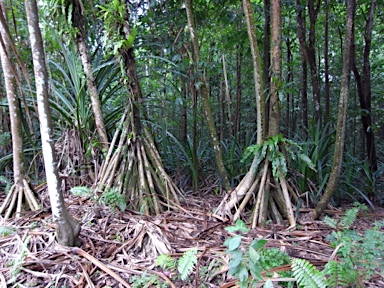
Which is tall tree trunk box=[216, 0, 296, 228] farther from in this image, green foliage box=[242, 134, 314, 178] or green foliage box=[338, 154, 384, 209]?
green foliage box=[338, 154, 384, 209]

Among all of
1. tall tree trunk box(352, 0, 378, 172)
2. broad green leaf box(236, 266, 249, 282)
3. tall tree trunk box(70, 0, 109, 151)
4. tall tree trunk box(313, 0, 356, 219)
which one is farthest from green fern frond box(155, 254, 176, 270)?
tall tree trunk box(352, 0, 378, 172)

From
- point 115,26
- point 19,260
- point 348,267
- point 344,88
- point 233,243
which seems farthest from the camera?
point 115,26

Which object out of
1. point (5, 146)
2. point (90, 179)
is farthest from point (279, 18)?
point (5, 146)

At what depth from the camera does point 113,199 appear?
291cm

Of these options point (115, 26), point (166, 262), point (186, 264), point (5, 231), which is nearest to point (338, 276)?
point (186, 264)

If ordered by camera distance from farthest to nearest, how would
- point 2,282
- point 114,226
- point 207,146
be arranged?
point 207,146
point 114,226
point 2,282

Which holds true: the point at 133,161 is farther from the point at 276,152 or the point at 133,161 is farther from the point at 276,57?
the point at 276,57

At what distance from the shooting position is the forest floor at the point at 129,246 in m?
2.03

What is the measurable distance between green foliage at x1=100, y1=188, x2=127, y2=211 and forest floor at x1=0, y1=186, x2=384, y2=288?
0.21 ft

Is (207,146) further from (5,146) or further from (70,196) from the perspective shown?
(5,146)

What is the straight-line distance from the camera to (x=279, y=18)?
297 cm

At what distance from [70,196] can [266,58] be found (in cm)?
Result: 326

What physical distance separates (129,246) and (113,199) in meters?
0.59

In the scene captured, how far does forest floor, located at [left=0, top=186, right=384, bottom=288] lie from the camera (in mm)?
2033
